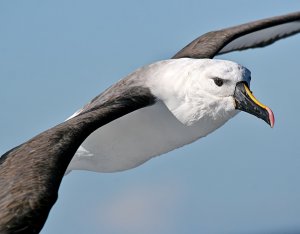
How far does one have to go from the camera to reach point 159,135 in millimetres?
11781

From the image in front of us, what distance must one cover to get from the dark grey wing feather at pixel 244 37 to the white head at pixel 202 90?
2.64m

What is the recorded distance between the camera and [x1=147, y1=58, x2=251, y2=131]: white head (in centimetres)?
1091

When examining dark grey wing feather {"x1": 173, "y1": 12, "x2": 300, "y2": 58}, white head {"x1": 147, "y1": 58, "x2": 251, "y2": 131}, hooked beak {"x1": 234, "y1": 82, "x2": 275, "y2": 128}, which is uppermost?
dark grey wing feather {"x1": 173, "y1": 12, "x2": 300, "y2": 58}

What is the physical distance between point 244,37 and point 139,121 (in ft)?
14.9

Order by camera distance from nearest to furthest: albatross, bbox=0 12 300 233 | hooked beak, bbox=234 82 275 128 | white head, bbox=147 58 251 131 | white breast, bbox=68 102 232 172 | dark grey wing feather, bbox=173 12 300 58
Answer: albatross, bbox=0 12 300 233 < hooked beak, bbox=234 82 275 128 < white head, bbox=147 58 251 131 < white breast, bbox=68 102 232 172 < dark grey wing feather, bbox=173 12 300 58

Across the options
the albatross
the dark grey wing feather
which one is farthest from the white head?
the dark grey wing feather

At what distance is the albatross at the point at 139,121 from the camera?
9305 mm

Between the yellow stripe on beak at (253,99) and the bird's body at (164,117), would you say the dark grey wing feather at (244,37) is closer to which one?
the bird's body at (164,117)

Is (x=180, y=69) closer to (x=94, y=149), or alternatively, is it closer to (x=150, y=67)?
(x=150, y=67)

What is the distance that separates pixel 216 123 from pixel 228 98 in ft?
1.31

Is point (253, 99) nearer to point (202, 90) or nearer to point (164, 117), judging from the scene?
point (202, 90)

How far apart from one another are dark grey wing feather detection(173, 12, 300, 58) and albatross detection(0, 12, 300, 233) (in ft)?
7.35

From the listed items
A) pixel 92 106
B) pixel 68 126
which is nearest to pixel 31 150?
pixel 68 126

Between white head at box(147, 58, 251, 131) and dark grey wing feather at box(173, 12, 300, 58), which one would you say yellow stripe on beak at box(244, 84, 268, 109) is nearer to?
white head at box(147, 58, 251, 131)
